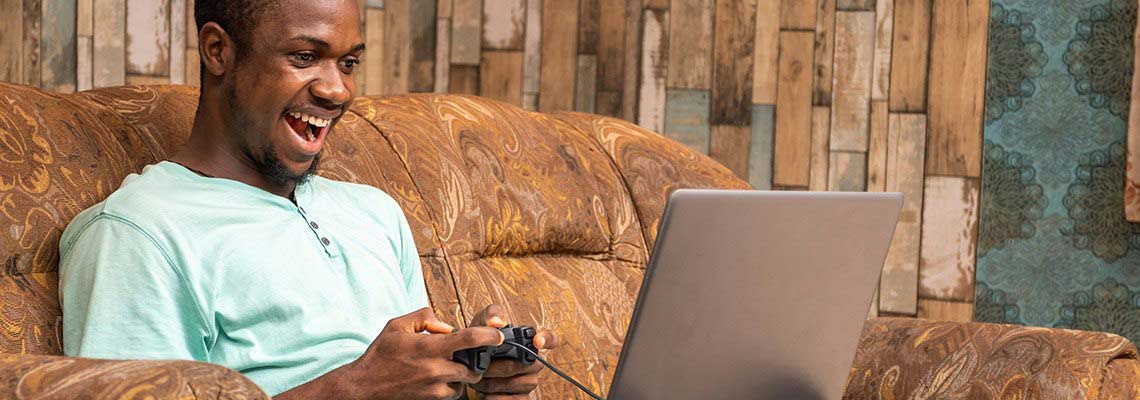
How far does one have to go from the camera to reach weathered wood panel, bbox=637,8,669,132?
346 centimetres

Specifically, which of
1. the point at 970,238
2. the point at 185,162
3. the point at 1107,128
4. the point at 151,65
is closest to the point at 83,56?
the point at 151,65

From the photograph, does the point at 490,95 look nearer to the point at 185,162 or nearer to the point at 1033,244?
the point at 1033,244

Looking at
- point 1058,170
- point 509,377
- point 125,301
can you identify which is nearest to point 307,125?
point 125,301

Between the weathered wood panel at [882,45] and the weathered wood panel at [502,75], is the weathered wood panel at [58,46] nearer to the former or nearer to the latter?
the weathered wood panel at [502,75]

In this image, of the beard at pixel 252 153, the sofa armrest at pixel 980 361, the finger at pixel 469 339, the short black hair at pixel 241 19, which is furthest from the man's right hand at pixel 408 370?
the sofa armrest at pixel 980 361

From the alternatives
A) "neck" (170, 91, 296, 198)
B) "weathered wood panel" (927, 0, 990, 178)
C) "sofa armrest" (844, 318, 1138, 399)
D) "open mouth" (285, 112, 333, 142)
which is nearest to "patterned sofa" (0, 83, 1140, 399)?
"sofa armrest" (844, 318, 1138, 399)

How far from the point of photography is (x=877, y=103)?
332 centimetres

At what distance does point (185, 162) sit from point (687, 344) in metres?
0.69

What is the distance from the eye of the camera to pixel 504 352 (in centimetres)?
126

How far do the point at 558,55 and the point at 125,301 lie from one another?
2329 mm

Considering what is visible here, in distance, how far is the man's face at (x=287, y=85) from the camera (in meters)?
1.52

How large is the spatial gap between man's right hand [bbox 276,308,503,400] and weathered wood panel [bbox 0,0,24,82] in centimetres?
172

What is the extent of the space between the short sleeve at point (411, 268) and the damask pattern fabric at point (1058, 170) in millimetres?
1971

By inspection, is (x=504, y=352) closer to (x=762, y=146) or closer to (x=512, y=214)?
(x=512, y=214)
